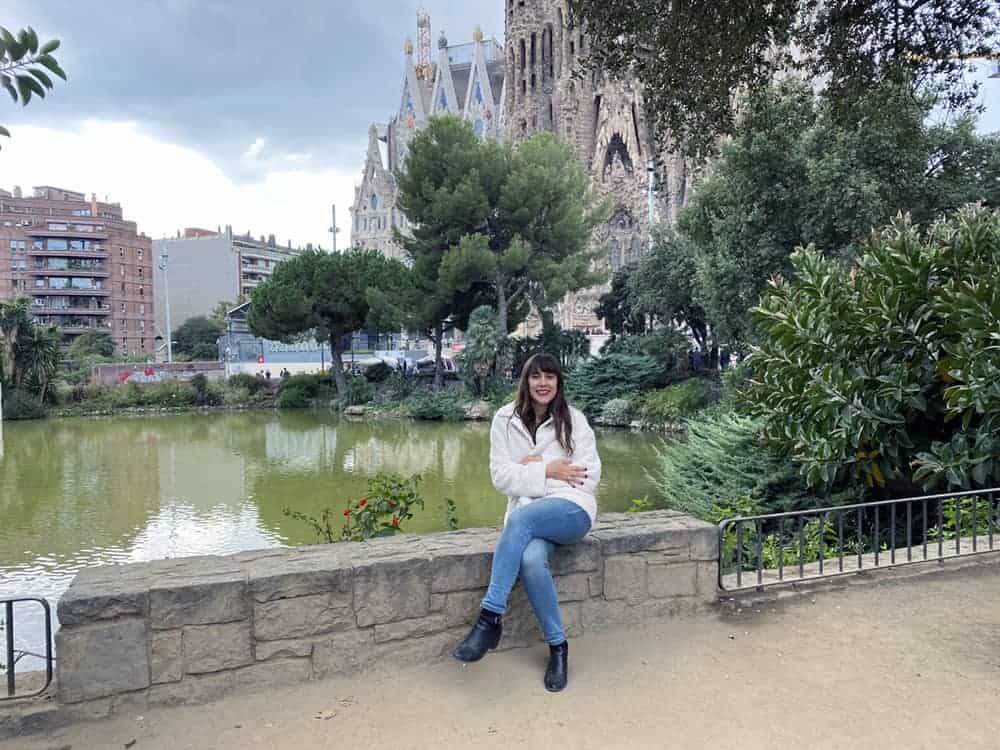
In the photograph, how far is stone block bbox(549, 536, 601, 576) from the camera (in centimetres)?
358

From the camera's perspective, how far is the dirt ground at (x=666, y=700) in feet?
9.05

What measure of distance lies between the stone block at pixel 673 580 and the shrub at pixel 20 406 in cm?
3022

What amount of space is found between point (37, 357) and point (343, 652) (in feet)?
104

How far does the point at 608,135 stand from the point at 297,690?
147ft

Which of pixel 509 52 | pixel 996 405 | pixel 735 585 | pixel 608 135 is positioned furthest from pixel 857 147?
pixel 509 52

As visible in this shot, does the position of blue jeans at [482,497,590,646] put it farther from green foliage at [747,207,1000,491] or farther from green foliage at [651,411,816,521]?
green foliage at [651,411,816,521]

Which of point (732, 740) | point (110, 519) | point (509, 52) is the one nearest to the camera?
point (732, 740)

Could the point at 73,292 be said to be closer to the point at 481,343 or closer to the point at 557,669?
the point at 481,343

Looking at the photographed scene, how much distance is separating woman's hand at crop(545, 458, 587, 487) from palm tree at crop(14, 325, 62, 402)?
31.8m

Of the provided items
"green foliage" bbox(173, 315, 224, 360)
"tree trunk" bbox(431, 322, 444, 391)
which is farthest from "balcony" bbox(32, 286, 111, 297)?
"tree trunk" bbox(431, 322, 444, 391)

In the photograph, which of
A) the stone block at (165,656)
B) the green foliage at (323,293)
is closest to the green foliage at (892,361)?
the stone block at (165,656)

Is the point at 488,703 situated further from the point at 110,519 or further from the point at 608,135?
the point at 608,135

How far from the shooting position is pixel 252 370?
41000mm

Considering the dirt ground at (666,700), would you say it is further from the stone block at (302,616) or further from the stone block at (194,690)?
the stone block at (302,616)
